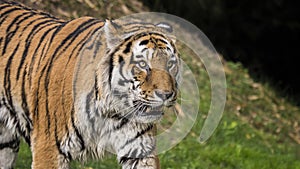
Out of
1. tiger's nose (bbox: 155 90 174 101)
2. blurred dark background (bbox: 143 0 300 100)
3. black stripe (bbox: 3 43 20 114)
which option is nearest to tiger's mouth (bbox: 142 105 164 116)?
tiger's nose (bbox: 155 90 174 101)

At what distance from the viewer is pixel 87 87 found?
5.02m

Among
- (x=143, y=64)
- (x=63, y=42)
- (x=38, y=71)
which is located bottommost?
(x=38, y=71)

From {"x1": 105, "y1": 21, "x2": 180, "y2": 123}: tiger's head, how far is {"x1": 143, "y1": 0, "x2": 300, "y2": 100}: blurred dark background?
9.24 metres

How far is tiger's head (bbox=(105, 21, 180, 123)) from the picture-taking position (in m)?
4.63

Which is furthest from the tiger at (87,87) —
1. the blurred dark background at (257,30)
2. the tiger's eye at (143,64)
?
the blurred dark background at (257,30)

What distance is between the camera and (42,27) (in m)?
5.76

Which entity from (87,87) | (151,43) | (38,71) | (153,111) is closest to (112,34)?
(151,43)

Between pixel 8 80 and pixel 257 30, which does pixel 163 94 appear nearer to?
pixel 8 80

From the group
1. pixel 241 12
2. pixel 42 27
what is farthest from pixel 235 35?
pixel 42 27

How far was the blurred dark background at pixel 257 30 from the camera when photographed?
46.7ft

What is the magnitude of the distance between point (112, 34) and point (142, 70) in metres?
0.31

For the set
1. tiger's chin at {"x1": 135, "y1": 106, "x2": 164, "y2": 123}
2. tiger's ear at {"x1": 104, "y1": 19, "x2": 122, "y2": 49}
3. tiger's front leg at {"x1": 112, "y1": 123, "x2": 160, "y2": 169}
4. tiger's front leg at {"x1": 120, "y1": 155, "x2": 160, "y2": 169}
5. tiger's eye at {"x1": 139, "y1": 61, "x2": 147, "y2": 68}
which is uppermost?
tiger's ear at {"x1": 104, "y1": 19, "x2": 122, "y2": 49}

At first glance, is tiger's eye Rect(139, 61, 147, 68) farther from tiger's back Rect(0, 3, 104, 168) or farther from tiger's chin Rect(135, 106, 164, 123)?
tiger's back Rect(0, 3, 104, 168)

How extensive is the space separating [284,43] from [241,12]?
95 cm
